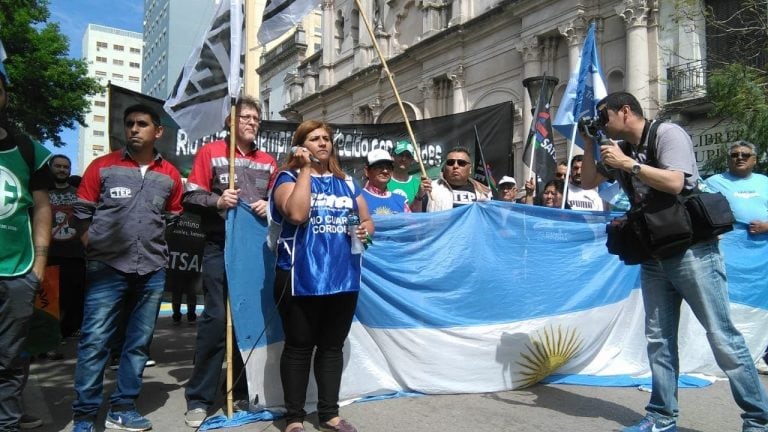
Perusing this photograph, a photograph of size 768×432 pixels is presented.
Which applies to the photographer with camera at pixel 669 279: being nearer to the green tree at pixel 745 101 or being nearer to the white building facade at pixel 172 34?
the green tree at pixel 745 101

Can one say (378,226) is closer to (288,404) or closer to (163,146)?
(288,404)

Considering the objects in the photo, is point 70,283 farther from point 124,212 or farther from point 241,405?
point 241,405

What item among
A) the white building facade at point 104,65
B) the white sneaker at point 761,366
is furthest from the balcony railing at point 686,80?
the white building facade at point 104,65

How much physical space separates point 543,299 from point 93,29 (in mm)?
119382

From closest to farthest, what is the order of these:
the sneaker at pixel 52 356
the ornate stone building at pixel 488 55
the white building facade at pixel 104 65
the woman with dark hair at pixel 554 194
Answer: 1. the sneaker at pixel 52 356
2. the woman with dark hair at pixel 554 194
3. the ornate stone building at pixel 488 55
4. the white building facade at pixel 104 65

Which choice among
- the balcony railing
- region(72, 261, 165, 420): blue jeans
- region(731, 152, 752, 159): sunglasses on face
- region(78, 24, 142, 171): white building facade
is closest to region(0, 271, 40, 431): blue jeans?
region(72, 261, 165, 420): blue jeans

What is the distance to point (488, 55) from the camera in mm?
22141

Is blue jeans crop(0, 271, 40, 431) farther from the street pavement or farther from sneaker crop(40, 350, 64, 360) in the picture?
sneaker crop(40, 350, 64, 360)

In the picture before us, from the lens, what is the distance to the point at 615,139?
149 inches

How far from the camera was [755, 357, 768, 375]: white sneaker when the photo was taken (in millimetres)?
5361

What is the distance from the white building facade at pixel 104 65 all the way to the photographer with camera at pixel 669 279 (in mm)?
111276

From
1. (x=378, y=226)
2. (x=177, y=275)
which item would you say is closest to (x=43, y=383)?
(x=177, y=275)

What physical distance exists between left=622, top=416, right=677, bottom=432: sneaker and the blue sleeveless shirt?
1861 millimetres

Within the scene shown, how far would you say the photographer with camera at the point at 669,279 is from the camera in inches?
125
